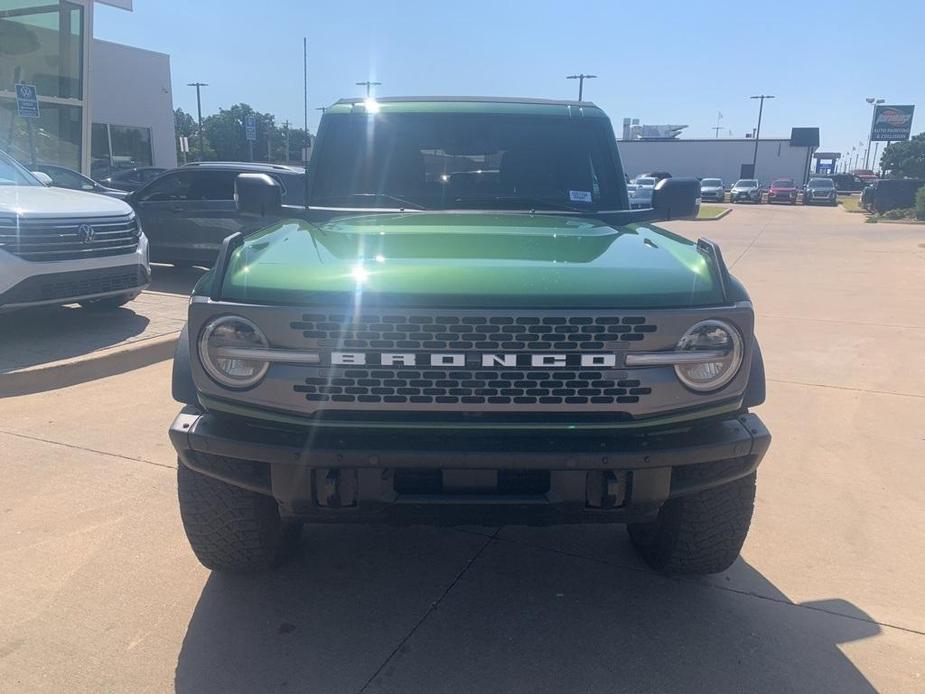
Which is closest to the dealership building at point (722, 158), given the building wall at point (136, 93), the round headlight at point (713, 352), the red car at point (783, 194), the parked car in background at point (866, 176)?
the parked car in background at point (866, 176)

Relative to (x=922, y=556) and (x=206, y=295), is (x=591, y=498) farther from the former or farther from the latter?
(x=922, y=556)

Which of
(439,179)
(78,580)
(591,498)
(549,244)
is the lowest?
(78,580)

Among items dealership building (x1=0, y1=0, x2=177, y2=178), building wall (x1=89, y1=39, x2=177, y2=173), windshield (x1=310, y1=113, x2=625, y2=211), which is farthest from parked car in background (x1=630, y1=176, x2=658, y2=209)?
building wall (x1=89, y1=39, x2=177, y2=173)

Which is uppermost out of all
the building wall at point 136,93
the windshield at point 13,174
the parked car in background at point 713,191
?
the building wall at point 136,93

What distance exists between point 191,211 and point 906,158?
2829 inches

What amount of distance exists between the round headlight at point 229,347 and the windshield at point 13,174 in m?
5.98

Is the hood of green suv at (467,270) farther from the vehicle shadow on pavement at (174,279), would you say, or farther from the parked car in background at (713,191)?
the parked car in background at (713,191)

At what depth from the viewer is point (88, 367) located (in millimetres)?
6070

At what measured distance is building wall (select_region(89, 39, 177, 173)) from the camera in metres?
29.2

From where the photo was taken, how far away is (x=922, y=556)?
354 centimetres

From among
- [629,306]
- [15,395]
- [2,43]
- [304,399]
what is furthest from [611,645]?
[2,43]

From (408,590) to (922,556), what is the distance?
7.76 feet

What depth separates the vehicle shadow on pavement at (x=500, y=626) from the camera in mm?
2643

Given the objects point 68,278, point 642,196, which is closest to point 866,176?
point 642,196
